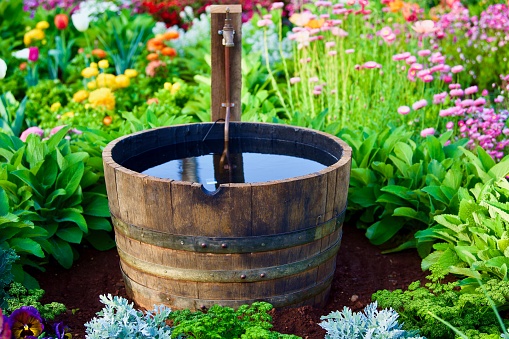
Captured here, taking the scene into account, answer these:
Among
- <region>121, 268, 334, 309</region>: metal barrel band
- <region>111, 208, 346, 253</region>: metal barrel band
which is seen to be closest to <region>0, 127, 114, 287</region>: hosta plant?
<region>121, 268, 334, 309</region>: metal barrel band

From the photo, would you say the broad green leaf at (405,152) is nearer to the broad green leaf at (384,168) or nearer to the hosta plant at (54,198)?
the broad green leaf at (384,168)

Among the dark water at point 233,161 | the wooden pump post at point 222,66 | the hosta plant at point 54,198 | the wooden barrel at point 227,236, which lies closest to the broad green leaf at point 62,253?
the hosta plant at point 54,198

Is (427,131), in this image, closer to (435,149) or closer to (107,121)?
(435,149)

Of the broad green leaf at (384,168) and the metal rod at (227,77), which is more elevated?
the metal rod at (227,77)

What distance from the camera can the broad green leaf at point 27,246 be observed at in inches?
122

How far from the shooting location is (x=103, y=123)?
527 cm

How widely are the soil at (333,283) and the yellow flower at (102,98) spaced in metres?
1.77

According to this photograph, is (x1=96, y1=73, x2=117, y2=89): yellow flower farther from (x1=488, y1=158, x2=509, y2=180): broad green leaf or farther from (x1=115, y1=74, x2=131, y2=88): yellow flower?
(x1=488, y1=158, x2=509, y2=180): broad green leaf

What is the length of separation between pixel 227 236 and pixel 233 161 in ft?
2.50

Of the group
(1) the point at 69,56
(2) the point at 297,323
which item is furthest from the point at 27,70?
(2) the point at 297,323

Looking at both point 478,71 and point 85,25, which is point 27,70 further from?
point 478,71

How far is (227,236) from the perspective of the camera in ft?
8.93

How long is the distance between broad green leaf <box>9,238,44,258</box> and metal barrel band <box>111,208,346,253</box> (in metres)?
0.54

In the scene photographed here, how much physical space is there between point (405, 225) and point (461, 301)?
124 centimetres
